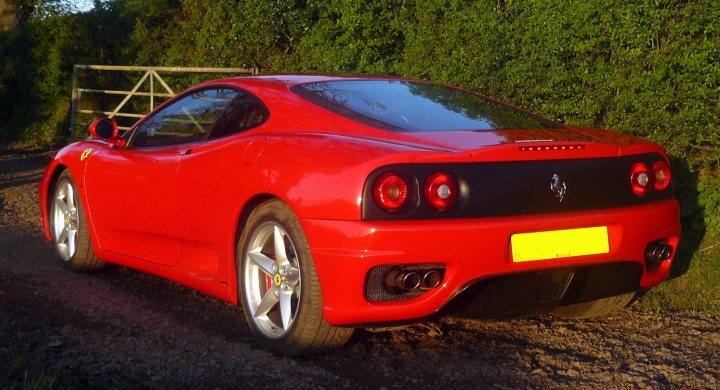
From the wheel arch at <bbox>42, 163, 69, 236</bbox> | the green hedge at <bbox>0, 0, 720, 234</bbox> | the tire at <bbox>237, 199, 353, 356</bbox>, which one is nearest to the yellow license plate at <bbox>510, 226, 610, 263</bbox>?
the tire at <bbox>237, 199, 353, 356</bbox>

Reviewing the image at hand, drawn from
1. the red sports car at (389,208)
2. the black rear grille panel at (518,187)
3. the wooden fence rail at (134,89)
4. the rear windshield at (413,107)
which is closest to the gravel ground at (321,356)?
the red sports car at (389,208)

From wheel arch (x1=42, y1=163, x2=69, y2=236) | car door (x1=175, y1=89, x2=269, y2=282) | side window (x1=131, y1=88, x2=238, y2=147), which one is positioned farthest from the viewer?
wheel arch (x1=42, y1=163, x2=69, y2=236)

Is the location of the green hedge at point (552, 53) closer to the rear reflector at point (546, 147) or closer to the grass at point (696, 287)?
the grass at point (696, 287)

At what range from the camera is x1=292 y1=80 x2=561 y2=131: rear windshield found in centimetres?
475

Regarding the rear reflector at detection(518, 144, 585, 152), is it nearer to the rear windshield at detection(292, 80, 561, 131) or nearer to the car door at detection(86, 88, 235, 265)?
the rear windshield at detection(292, 80, 561, 131)

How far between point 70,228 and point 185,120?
5.19ft

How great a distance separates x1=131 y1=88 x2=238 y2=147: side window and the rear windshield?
57 centimetres

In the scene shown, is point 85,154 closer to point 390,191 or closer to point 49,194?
point 49,194

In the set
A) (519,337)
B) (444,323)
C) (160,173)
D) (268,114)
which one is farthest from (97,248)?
(519,337)

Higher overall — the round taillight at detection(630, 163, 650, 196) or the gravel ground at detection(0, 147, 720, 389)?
the round taillight at detection(630, 163, 650, 196)

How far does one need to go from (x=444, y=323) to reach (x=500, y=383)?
3.38 ft

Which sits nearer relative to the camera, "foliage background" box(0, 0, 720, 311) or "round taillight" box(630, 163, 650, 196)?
"round taillight" box(630, 163, 650, 196)

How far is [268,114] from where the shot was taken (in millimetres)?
5055

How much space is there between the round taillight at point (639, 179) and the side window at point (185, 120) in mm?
2169
